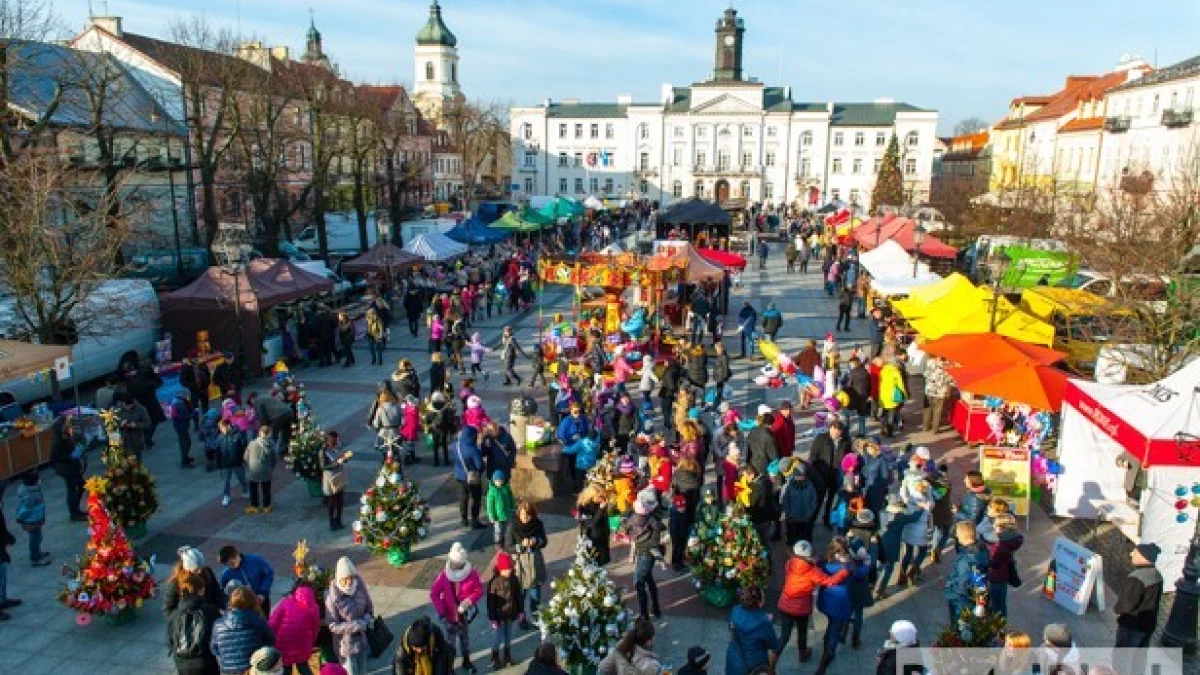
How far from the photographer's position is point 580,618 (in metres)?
6.93

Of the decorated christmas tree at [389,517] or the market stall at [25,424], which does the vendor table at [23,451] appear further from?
the decorated christmas tree at [389,517]

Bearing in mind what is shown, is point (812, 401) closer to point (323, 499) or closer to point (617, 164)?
point (323, 499)

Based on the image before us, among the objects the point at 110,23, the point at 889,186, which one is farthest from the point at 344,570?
the point at 889,186

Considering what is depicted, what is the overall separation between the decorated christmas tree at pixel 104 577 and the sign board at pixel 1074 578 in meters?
9.72

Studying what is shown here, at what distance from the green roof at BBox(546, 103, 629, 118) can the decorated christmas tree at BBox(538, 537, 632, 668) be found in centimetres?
7741

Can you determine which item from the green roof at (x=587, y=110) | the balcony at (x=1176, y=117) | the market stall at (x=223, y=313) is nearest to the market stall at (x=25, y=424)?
the market stall at (x=223, y=313)

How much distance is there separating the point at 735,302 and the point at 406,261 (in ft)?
36.7

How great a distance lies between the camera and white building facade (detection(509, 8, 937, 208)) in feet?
252

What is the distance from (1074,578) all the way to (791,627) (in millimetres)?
3541

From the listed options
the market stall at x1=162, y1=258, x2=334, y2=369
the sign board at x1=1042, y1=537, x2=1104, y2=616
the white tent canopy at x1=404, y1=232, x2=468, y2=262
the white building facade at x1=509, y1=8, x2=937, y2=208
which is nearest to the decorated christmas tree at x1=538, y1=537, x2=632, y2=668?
the sign board at x1=1042, y1=537, x2=1104, y2=616

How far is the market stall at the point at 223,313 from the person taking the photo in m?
18.1

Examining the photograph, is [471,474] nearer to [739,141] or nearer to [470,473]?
[470,473]

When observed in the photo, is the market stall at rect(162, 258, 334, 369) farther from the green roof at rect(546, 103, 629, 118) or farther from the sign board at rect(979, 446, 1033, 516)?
the green roof at rect(546, 103, 629, 118)

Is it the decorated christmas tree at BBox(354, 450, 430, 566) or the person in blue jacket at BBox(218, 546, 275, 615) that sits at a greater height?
the person in blue jacket at BBox(218, 546, 275, 615)
